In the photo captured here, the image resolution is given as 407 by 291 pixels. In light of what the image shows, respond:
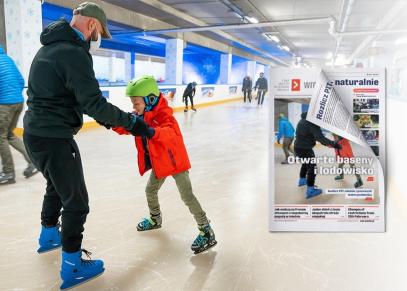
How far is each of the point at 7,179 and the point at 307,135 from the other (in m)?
2.80

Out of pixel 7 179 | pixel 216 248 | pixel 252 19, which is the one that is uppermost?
pixel 252 19

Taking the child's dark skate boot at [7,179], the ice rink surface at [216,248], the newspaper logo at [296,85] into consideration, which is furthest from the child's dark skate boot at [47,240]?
the child's dark skate boot at [7,179]

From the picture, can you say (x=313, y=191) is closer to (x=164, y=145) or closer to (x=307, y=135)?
(x=307, y=135)

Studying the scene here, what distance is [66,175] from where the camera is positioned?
172cm

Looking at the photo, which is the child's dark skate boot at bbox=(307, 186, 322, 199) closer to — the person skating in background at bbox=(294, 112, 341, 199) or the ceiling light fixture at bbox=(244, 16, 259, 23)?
the person skating in background at bbox=(294, 112, 341, 199)

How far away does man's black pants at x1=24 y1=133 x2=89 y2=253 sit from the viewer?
1696 mm

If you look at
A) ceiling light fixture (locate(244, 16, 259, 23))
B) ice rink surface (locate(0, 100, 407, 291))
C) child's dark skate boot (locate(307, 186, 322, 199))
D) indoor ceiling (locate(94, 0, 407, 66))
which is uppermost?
indoor ceiling (locate(94, 0, 407, 66))

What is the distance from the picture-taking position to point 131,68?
18.4m

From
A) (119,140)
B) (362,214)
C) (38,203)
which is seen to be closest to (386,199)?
(362,214)

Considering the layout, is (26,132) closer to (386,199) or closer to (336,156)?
(336,156)

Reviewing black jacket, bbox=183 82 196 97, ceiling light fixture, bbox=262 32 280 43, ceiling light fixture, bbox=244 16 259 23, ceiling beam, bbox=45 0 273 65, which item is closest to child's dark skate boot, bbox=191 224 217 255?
ceiling beam, bbox=45 0 273 65

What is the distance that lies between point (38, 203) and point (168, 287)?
1672 mm

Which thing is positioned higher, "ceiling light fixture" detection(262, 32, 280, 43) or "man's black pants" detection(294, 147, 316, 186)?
"ceiling light fixture" detection(262, 32, 280, 43)

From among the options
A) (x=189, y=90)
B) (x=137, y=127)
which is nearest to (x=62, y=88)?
(x=137, y=127)
